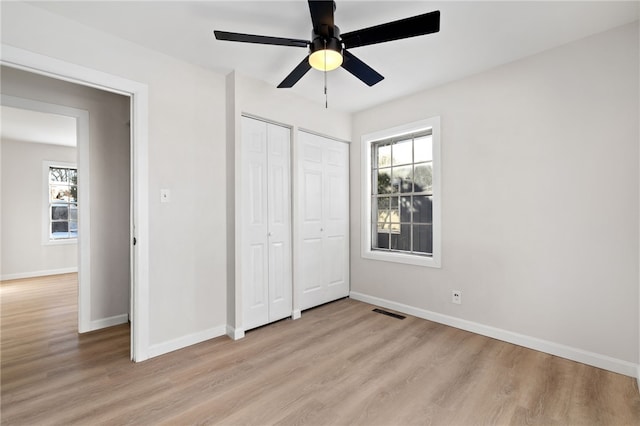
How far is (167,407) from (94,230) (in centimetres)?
226

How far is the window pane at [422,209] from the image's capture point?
346 centimetres

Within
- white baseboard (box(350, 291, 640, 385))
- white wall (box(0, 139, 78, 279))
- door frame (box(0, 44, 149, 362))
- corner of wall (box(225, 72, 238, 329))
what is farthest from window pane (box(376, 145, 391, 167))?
white wall (box(0, 139, 78, 279))

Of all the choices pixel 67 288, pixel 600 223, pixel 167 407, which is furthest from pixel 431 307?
pixel 67 288

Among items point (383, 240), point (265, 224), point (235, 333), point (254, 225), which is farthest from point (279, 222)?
point (383, 240)

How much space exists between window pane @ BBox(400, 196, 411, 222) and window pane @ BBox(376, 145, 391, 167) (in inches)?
21.0

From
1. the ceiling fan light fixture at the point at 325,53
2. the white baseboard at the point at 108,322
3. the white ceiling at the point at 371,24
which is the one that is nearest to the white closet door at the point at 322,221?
the white ceiling at the point at 371,24

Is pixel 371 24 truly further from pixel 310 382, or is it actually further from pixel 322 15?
pixel 310 382

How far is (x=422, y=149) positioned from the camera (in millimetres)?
3533

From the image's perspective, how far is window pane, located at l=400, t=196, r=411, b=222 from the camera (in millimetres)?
3676

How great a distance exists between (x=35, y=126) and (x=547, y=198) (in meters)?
6.97

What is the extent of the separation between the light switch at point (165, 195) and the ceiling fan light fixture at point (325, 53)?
65.0 inches

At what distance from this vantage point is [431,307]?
332 cm

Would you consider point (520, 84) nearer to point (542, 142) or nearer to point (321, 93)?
point (542, 142)

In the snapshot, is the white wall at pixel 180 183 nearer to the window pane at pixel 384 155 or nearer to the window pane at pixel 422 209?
the window pane at pixel 384 155
